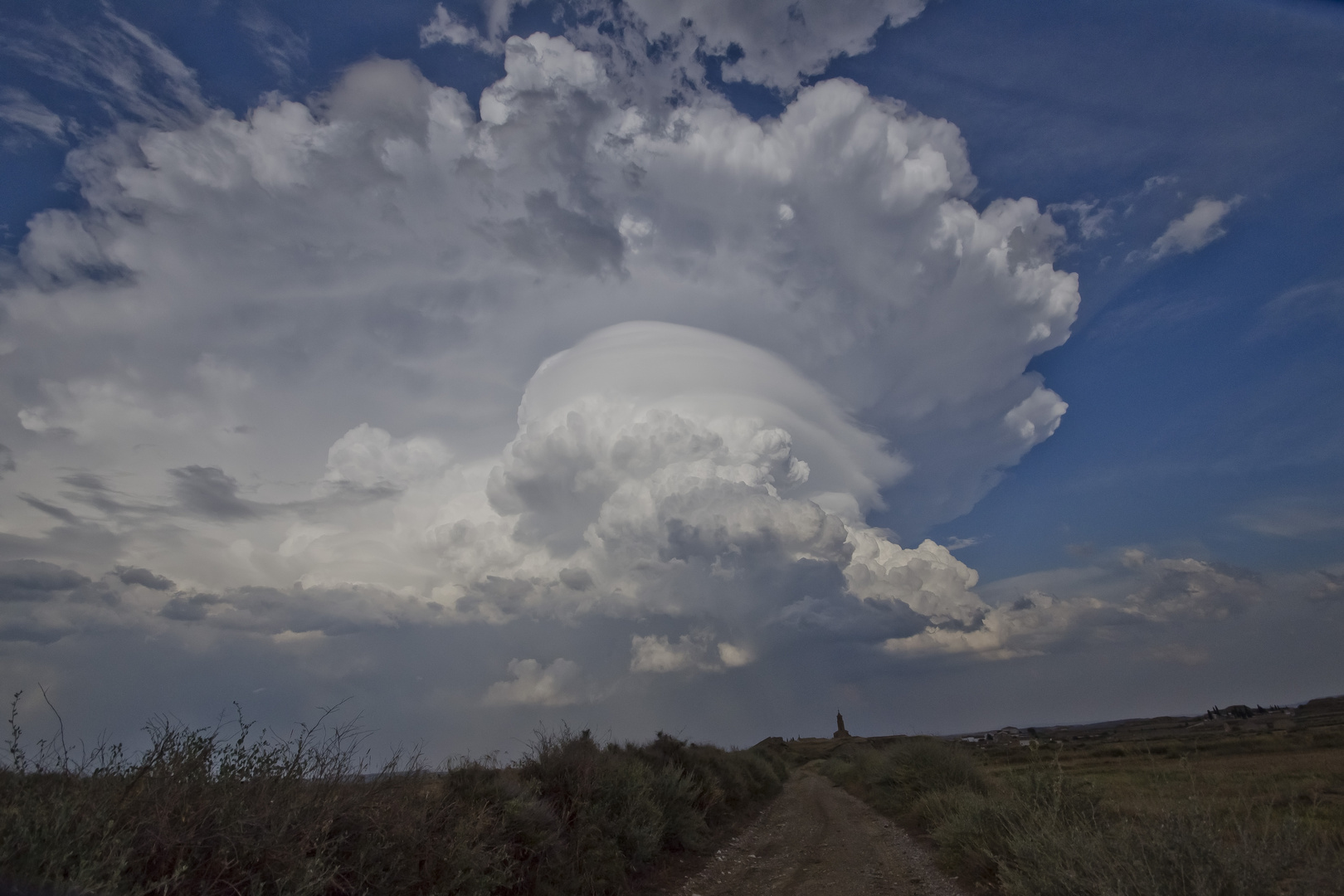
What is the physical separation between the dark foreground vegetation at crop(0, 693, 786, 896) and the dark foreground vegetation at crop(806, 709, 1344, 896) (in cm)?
674

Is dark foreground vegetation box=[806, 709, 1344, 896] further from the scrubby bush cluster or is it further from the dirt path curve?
the dirt path curve

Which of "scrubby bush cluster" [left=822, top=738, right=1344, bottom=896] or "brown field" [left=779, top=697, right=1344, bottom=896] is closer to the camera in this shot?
"scrubby bush cluster" [left=822, top=738, right=1344, bottom=896]

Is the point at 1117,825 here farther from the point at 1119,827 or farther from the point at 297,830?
the point at 297,830

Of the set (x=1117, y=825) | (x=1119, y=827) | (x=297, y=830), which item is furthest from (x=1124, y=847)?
(x=297, y=830)

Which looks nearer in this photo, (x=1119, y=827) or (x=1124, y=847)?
(x=1124, y=847)

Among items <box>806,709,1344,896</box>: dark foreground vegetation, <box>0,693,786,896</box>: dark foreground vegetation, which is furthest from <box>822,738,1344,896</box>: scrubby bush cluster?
<box>0,693,786,896</box>: dark foreground vegetation

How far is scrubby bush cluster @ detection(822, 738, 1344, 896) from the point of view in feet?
19.1

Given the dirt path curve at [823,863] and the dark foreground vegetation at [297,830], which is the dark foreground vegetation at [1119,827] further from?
the dark foreground vegetation at [297,830]

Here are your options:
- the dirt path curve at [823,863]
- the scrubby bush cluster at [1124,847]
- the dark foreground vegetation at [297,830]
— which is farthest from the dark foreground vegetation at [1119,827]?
the dark foreground vegetation at [297,830]

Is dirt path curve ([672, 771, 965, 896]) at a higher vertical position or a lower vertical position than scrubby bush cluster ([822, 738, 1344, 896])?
lower

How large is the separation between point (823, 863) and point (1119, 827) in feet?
25.7

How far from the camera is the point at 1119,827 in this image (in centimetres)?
817

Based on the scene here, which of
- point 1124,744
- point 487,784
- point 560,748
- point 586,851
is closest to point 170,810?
point 487,784

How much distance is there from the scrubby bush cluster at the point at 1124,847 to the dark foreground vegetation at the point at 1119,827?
0.06 ft
